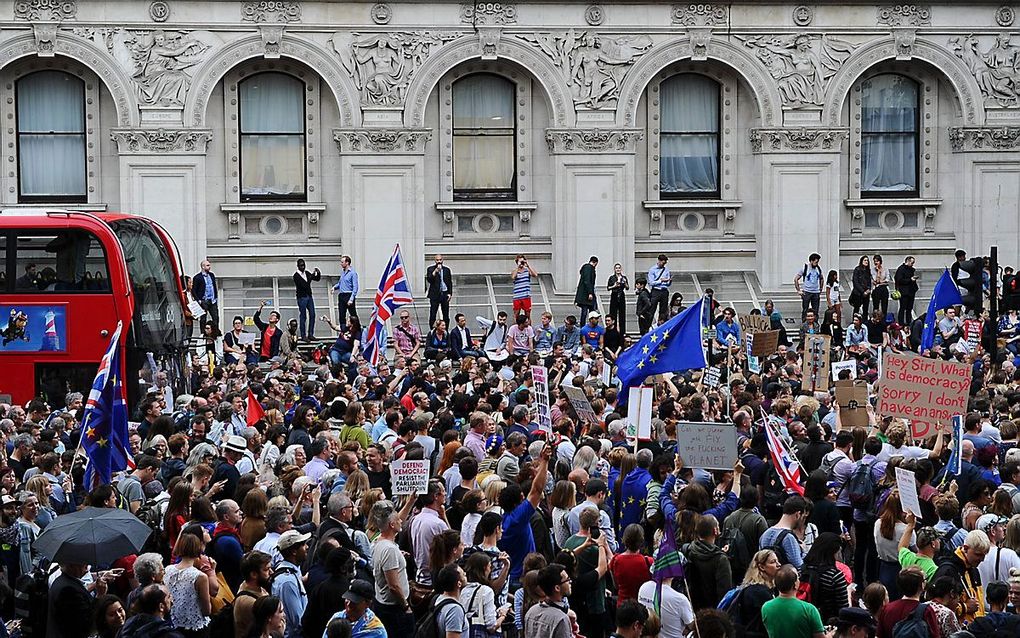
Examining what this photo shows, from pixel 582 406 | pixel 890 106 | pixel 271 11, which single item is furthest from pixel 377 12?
pixel 582 406

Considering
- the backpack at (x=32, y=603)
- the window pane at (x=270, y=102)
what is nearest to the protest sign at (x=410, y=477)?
the backpack at (x=32, y=603)

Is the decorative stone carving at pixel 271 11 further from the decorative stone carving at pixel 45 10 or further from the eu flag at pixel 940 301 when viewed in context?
the eu flag at pixel 940 301

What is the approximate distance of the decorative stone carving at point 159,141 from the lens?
35.2 meters

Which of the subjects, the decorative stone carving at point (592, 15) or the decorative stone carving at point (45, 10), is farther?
the decorative stone carving at point (592, 15)

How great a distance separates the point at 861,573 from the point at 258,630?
7.18 metres

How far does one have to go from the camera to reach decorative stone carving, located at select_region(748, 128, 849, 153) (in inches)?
1468

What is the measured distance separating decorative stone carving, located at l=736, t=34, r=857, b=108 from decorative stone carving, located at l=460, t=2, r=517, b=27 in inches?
205

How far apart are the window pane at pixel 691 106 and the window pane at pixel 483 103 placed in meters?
3.45

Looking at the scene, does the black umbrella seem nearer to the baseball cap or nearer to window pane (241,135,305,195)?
the baseball cap

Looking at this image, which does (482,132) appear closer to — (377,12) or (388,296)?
(377,12)

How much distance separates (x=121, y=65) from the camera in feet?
115

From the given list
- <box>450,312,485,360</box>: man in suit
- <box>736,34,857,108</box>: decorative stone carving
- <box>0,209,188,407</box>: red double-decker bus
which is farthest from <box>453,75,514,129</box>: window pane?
<box>0,209,188,407</box>: red double-decker bus

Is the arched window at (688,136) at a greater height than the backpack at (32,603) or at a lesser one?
greater

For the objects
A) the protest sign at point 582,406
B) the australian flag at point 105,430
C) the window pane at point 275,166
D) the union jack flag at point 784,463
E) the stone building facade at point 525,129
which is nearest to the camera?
the union jack flag at point 784,463
